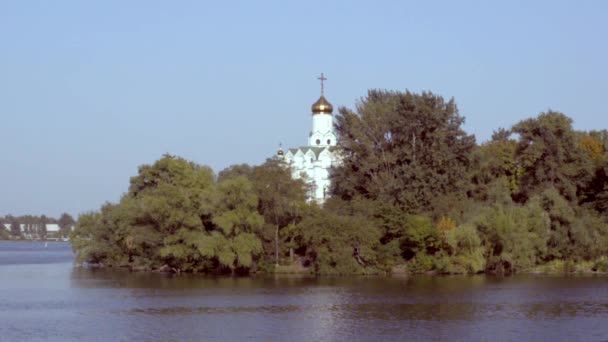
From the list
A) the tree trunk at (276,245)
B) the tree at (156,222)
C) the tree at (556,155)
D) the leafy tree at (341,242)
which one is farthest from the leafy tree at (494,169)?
the tree at (156,222)

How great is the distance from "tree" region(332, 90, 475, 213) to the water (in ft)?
29.0

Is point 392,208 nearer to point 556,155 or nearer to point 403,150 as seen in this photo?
point 403,150

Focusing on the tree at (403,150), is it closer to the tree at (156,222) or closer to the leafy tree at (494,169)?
the leafy tree at (494,169)

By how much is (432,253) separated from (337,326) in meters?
24.4

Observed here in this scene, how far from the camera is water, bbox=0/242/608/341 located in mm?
30312

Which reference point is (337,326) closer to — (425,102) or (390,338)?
(390,338)

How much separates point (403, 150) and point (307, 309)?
26066mm

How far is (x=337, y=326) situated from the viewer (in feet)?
105

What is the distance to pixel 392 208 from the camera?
56969 millimetres

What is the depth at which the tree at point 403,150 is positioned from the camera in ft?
193

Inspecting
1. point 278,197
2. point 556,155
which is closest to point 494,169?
point 556,155

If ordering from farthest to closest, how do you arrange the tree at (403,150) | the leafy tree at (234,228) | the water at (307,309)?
the tree at (403,150) → the leafy tree at (234,228) → the water at (307,309)

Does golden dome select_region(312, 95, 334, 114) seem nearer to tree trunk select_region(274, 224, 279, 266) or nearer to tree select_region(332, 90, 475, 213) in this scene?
tree select_region(332, 90, 475, 213)

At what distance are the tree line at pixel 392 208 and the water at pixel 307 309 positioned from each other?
3.25m
